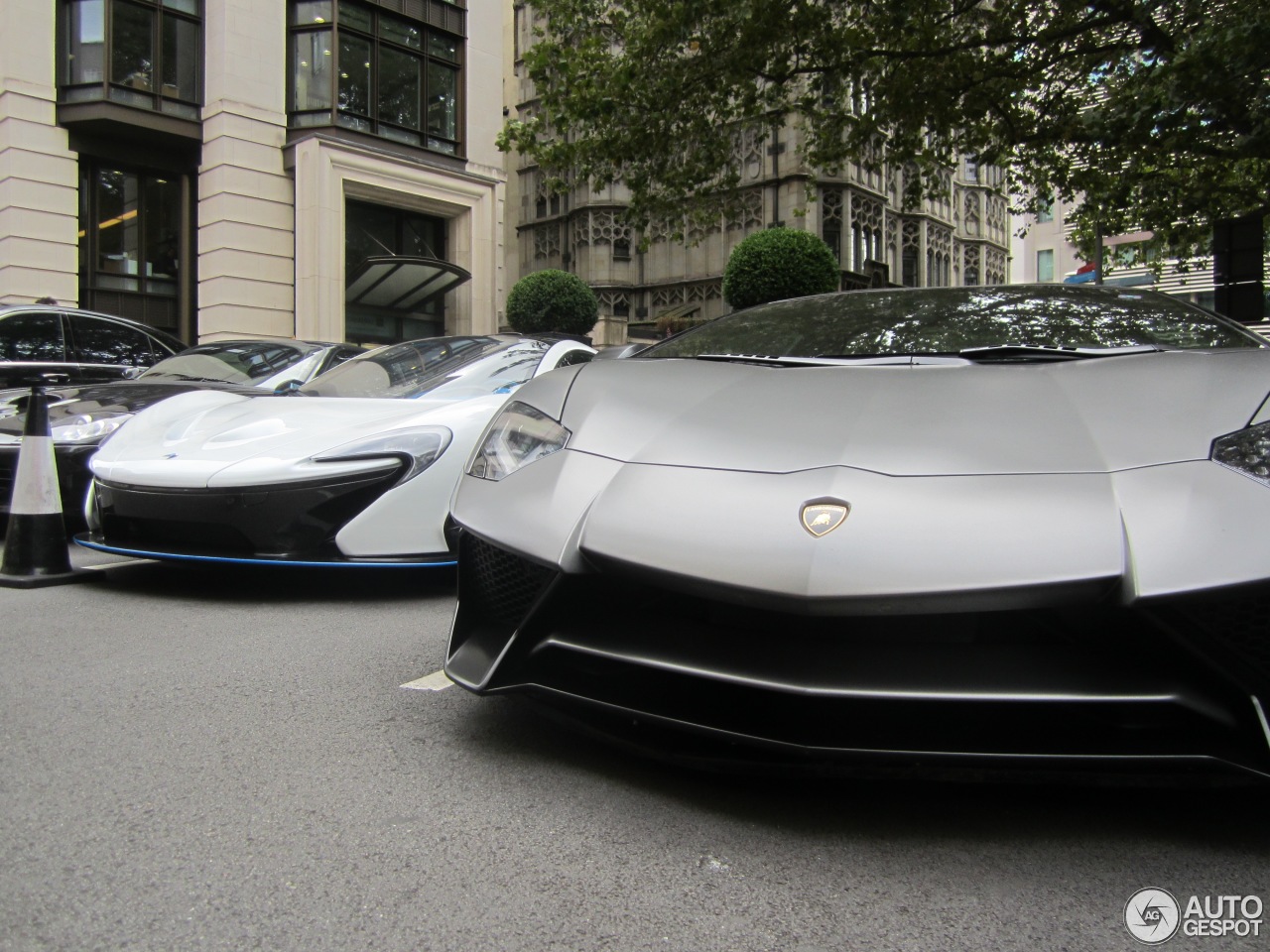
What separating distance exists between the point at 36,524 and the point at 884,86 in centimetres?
1073

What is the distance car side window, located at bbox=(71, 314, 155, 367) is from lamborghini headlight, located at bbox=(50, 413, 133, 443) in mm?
2422

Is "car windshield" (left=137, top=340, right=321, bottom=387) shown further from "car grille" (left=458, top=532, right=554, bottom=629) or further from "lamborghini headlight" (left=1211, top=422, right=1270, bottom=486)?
"lamborghini headlight" (left=1211, top=422, right=1270, bottom=486)

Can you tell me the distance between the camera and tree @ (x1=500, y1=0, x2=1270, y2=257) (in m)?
10.9

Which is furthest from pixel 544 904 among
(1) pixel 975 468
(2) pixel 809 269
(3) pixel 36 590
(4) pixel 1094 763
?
(2) pixel 809 269

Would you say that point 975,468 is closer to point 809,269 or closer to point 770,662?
point 770,662

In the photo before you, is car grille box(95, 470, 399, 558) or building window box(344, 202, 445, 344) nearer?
car grille box(95, 470, 399, 558)

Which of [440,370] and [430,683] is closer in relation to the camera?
[430,683]

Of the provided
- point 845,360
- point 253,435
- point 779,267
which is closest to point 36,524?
point 253,435

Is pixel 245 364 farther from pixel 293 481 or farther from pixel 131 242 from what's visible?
pixel 131 242

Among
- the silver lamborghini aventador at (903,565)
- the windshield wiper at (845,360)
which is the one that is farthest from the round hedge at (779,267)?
the silver lamborghini aventador at (903,565)

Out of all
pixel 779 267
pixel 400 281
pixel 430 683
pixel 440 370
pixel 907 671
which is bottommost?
pixel 430 683

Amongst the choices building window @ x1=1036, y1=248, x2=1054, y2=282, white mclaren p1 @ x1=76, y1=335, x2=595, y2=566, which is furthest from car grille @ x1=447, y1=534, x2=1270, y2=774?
building window @ x1=1036, y1=248, x2=1054, y2=282

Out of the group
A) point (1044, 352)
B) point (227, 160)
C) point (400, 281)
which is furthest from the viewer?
point (400, 281)

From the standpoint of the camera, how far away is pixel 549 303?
2325cm
